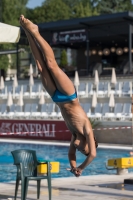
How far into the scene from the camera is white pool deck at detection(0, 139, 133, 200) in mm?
9148

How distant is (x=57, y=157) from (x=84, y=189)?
8.94 metres

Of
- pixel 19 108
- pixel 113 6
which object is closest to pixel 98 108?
pixel 19 108

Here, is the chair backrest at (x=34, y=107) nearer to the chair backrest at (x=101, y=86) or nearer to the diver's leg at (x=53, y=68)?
the chair backrest at (x=101, y=86)

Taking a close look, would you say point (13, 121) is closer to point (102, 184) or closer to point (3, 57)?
point (102, 184)

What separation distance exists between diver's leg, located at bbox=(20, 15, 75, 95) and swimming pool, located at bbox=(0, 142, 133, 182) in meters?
10.2

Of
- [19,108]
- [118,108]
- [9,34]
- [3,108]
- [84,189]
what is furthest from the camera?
[3,108]

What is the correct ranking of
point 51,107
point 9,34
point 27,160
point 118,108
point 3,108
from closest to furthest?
point 9,34, point 27,160, point 118,108, point 51,107, point 3,108

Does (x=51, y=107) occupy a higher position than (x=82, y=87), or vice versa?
(x=82, y=87)

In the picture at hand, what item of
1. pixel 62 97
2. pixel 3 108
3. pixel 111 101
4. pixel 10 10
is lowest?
pixel 3 108

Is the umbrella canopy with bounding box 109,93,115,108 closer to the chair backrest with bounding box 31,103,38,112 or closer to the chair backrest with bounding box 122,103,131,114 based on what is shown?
the chair backrest with bounding box 122,103,131,114

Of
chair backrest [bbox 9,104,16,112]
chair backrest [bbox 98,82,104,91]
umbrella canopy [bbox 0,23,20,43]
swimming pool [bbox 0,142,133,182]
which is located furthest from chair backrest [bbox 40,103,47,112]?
umbrella canopy [bbox 0,23,20,43]

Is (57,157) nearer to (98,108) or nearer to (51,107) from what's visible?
(98,108)

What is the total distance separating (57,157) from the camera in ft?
62.5

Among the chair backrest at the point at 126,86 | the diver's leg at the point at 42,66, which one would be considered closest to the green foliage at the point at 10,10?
the chair backrest at the point at 126,86
